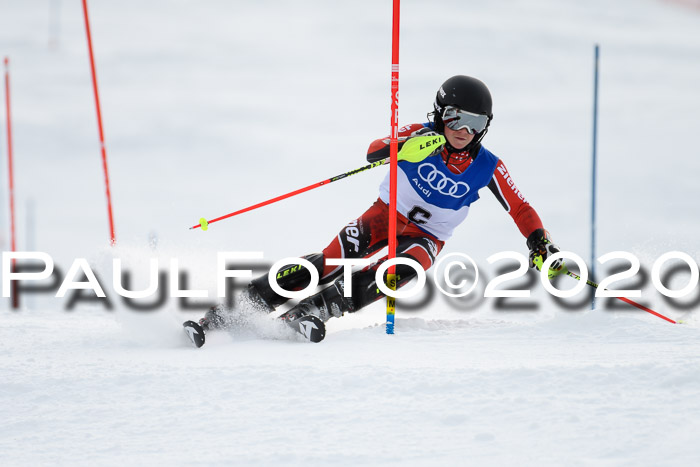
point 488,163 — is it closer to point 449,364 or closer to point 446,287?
point 446,287

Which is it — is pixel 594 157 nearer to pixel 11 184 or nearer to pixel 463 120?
pixel 463 120

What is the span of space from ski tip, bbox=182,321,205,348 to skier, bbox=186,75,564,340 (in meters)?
0.19

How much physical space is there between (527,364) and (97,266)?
2.29 metres

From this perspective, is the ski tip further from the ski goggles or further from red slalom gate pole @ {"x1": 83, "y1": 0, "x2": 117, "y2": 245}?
the ski goggles

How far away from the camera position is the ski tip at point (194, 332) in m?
3.11

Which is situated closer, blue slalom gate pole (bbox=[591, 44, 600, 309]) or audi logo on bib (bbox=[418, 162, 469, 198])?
audi logo on bib (bbox=[418, 162, 469, 198])

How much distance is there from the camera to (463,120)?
3.52m

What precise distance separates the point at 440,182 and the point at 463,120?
36cm

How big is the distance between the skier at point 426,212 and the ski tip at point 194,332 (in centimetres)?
19

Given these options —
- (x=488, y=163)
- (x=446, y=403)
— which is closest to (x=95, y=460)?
(x=446, y=403)

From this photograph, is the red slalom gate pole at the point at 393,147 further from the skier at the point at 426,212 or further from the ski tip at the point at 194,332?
the ski tip at the point at 194,332

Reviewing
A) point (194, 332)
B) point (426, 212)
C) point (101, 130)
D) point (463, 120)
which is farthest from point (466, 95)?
point (101, 130)

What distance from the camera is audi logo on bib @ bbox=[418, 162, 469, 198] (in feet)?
12.0

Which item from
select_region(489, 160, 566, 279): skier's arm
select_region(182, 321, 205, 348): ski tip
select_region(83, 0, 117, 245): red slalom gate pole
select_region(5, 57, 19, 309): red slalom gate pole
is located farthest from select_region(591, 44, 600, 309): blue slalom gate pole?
select_region(5, 57, 19, 309): red slalom gate pole
